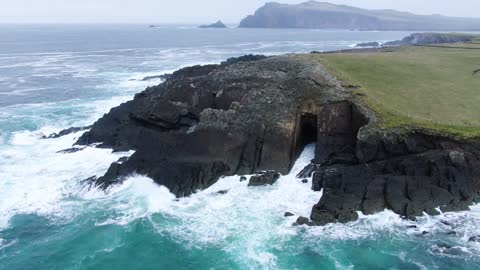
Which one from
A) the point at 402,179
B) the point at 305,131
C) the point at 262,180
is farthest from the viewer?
the point at 305,131

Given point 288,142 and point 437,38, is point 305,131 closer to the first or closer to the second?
point 288,142

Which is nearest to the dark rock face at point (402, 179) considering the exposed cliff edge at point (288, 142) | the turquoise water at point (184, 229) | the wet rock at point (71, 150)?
the exposed cliff edge at point (288, 142)

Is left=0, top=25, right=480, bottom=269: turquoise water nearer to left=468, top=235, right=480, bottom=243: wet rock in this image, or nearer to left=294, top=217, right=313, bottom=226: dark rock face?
left=468, top=235, right=480, bottom=243: wet rock

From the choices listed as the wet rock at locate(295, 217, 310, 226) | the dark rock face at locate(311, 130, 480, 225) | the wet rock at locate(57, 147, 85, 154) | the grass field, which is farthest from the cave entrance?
the wet rock at locate(57, 147, 85, 154)

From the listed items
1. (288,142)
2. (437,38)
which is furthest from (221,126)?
(437,38)

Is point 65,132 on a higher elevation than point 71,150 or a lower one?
higher

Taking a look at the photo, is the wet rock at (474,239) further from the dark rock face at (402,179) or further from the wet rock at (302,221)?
the wet rock at (302,221)
